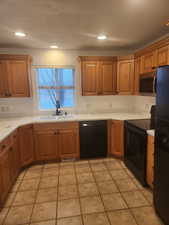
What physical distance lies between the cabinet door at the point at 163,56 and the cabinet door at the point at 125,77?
0.84 meters

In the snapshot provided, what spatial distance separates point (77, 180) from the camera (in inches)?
101

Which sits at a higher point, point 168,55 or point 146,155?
point 168,55

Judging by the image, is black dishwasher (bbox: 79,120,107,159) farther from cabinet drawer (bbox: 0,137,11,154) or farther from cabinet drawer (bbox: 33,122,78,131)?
cabinet drawer (bbox: 0,137,11,154)

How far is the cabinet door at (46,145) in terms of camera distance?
119 inches

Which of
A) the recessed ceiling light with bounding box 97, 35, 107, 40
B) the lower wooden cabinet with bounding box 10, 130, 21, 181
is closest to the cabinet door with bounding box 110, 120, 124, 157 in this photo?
the recessed ceiling light with bounding box 97, 35, 107, 40

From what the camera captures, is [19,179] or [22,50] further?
[22,50]

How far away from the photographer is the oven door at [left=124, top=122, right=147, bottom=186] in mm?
2291

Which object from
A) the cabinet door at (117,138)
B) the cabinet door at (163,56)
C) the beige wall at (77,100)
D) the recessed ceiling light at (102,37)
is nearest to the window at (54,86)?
the beige wall at (77,100)

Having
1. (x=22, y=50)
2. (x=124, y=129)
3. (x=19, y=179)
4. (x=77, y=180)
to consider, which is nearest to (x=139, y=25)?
(x=124, y=129)

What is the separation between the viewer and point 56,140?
3.10 metres

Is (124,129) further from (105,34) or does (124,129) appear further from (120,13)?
(120,13)

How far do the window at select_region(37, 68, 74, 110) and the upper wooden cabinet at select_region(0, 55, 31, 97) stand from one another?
44cm

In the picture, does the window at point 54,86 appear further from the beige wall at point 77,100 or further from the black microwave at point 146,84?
the black microwave at point 146,84

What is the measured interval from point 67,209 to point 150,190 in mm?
1261
